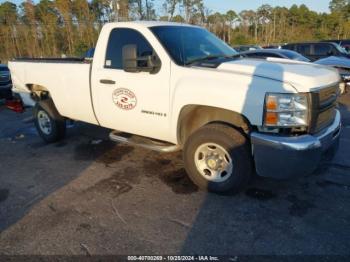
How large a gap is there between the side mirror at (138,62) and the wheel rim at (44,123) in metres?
2.72

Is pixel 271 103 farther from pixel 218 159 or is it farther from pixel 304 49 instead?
pixel 304 49

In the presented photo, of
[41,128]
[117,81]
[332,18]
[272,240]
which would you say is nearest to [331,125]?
[272,240]

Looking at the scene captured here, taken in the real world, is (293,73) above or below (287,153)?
above

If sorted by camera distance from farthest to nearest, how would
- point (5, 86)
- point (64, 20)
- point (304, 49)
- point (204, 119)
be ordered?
point (64, 20) < point (304, 49) < point (5, 86) < point (204, 119)

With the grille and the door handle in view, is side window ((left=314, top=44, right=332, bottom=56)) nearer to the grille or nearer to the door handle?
the grille

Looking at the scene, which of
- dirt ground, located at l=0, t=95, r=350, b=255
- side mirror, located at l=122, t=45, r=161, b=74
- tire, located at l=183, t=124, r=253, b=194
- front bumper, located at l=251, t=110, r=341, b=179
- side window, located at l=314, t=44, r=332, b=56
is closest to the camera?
dirt ground, located at l=0, t=95, r=350, b=255

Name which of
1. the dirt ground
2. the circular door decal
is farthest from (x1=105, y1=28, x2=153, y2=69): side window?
the dirt ground

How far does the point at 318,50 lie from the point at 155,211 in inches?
502

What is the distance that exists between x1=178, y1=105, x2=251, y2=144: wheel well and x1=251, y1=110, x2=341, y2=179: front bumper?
33cm

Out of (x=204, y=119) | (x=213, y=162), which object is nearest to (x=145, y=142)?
(x=204, y=119)

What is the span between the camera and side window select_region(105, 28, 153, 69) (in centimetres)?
427

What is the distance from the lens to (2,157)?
5.50 m

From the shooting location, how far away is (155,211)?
357cm

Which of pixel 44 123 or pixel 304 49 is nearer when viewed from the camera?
pixel 44 123
